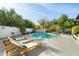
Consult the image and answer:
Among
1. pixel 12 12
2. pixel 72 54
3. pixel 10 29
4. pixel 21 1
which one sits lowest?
pixel 72 54

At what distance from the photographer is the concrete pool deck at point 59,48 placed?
165 cm

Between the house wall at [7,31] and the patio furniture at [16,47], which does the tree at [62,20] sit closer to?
the patio furniture at [16,47]

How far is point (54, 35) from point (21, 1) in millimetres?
569

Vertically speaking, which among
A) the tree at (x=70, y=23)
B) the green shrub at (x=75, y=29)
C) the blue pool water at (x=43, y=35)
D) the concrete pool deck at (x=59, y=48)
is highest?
the tree at (x=70, y=23)

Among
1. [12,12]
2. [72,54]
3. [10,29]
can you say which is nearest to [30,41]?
[10,29]

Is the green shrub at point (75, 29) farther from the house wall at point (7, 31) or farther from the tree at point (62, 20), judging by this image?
the house wall at point (7, 31)

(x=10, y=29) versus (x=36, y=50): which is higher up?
(x=10, y=29)

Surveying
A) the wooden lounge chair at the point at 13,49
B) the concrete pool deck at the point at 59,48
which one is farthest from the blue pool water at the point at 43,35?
the wooden lounge chair at the point at 13,49

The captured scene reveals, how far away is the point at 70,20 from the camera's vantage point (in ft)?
5.52

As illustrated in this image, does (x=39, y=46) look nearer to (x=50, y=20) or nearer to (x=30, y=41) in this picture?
(x=30, y=41)

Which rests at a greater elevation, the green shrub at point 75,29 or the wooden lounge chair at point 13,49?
the green shrub at point 75,29

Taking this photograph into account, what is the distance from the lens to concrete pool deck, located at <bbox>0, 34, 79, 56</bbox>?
165 centimetres

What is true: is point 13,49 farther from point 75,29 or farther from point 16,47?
point 75,29

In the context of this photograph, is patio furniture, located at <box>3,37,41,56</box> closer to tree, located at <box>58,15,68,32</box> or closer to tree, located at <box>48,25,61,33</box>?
tree, located at <box>48,25,61,33</box>
